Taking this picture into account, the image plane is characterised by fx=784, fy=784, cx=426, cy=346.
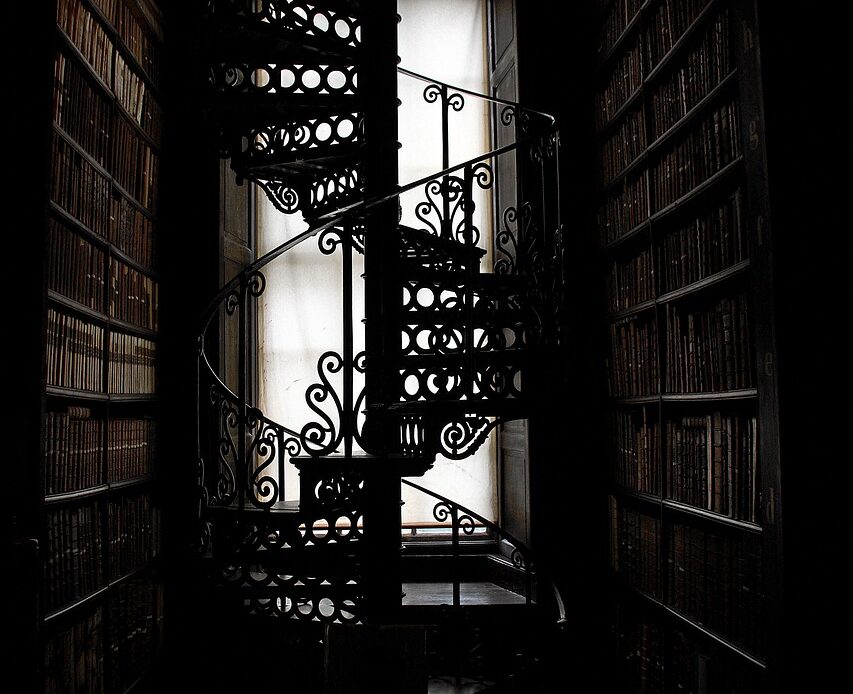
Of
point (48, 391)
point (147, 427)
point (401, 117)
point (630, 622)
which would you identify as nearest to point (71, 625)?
point (48, 391)

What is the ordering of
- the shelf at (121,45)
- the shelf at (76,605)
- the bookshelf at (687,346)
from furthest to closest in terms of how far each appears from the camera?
the shelf at (121,45) → the shelf at (76,605) → the bookshelf at (687,346)

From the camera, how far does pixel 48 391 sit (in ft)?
7.87

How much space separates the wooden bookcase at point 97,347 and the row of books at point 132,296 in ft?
0.04

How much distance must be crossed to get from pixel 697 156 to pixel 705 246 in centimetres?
31

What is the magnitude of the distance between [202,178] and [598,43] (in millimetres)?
1983

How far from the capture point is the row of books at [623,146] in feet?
10.1

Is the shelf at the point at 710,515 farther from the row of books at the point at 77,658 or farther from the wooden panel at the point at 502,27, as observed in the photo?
the wooden panel at the point at 502,27

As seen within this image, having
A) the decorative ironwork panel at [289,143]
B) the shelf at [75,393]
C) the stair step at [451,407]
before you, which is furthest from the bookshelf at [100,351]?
the stair step at [451,407]

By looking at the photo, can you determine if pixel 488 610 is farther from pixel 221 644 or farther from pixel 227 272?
pixel 227 272

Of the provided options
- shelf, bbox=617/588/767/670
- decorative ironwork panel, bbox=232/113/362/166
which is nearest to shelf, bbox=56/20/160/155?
decorative ironwork panel, bbox=232/113/362/166

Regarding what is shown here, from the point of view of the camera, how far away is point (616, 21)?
334 centimetres

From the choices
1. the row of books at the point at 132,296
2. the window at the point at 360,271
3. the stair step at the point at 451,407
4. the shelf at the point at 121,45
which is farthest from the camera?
the window at the point at 360,271

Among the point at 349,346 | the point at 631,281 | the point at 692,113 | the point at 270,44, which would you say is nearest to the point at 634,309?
the point at 631,281

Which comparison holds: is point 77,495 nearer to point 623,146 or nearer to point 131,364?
point 131,364
